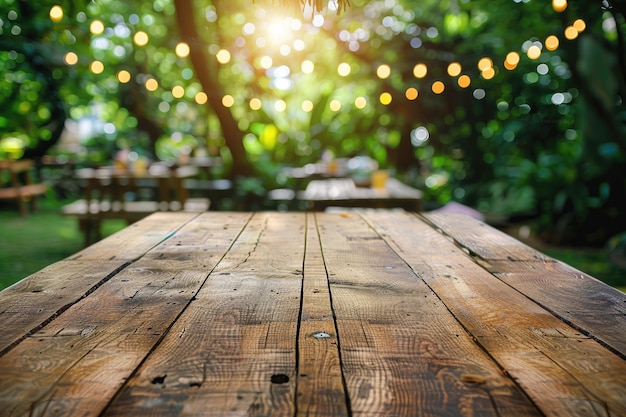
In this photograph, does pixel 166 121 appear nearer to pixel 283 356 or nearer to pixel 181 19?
pixel 181 19

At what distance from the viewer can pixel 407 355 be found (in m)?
0.96

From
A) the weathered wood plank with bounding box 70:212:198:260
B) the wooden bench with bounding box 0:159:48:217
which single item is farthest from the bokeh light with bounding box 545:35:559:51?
the wooden bench with bounding box 0:159:48:217

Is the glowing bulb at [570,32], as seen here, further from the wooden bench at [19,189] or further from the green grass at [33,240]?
the wooden bench at [19,189]

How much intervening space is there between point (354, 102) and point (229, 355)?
8124 millimetres

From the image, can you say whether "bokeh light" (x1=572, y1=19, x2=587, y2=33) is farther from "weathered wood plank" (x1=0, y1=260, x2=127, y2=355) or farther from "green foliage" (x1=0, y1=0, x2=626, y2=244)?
"weathered wood plank" (x1=0, y1=260, x2=127, y2=355)

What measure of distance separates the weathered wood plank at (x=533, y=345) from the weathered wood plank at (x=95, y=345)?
569 mm

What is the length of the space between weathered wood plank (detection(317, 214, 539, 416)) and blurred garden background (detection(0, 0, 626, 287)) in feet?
12.5

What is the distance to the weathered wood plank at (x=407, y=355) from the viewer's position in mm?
793

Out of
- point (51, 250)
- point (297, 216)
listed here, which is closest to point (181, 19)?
point (51, 250)

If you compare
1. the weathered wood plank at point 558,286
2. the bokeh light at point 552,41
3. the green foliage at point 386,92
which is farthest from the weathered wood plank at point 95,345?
the bokeh light at point 552,41

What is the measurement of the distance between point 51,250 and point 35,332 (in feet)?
16.2

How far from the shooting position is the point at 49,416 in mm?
747

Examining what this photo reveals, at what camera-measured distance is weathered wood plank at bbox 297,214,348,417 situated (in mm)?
781

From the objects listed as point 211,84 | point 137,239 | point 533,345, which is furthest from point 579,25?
point 533,345
